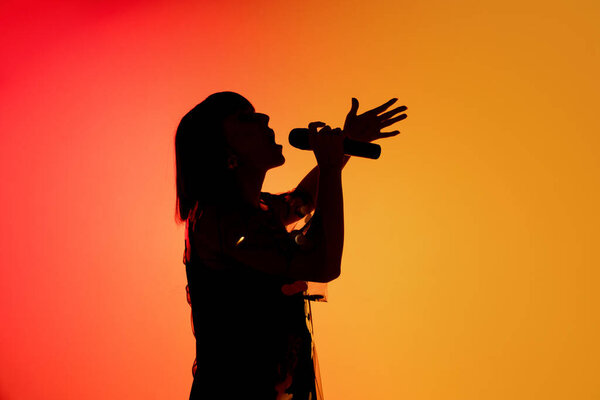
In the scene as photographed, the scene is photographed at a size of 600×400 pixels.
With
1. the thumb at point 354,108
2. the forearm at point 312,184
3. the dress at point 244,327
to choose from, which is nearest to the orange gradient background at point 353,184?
the forearm at point 312,184

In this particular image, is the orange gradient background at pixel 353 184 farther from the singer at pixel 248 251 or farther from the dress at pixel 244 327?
the dress at pixel 244 327

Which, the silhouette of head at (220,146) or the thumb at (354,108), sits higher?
the thumb at (354,108)

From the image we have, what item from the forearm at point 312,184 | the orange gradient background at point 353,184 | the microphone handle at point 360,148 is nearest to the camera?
the microphone handle at point 360,148

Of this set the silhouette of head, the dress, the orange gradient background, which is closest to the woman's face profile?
the silhouette of head

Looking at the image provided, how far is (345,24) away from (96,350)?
1595mm

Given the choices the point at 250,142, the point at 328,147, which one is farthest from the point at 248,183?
the point at 328,147

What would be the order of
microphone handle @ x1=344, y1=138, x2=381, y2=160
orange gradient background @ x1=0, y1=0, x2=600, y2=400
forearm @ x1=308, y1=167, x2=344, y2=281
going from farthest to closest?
orange gradient background @ x1=0, y1=0, x2=600, y2=400 < microphone handle @ x1=344, y1=138, x2=381, y2=160 < forearm @ x1=308, y1=167, x2=344, y2=281

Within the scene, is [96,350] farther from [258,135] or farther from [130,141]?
[258,135]

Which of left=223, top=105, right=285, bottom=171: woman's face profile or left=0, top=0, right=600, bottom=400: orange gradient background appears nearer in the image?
left=223, top=105, right=285, bottom=171: woman's face profile

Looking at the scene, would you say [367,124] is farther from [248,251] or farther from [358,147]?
[248,251]

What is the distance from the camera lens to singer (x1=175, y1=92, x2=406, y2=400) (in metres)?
0.64

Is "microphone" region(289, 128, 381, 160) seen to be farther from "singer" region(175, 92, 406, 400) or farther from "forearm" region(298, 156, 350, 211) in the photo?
"forearm" region(298, 156, 350, 211)

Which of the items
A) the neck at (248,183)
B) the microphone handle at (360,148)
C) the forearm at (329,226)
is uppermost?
the microphone handle at (360,148)

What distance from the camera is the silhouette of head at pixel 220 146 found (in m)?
0.75
